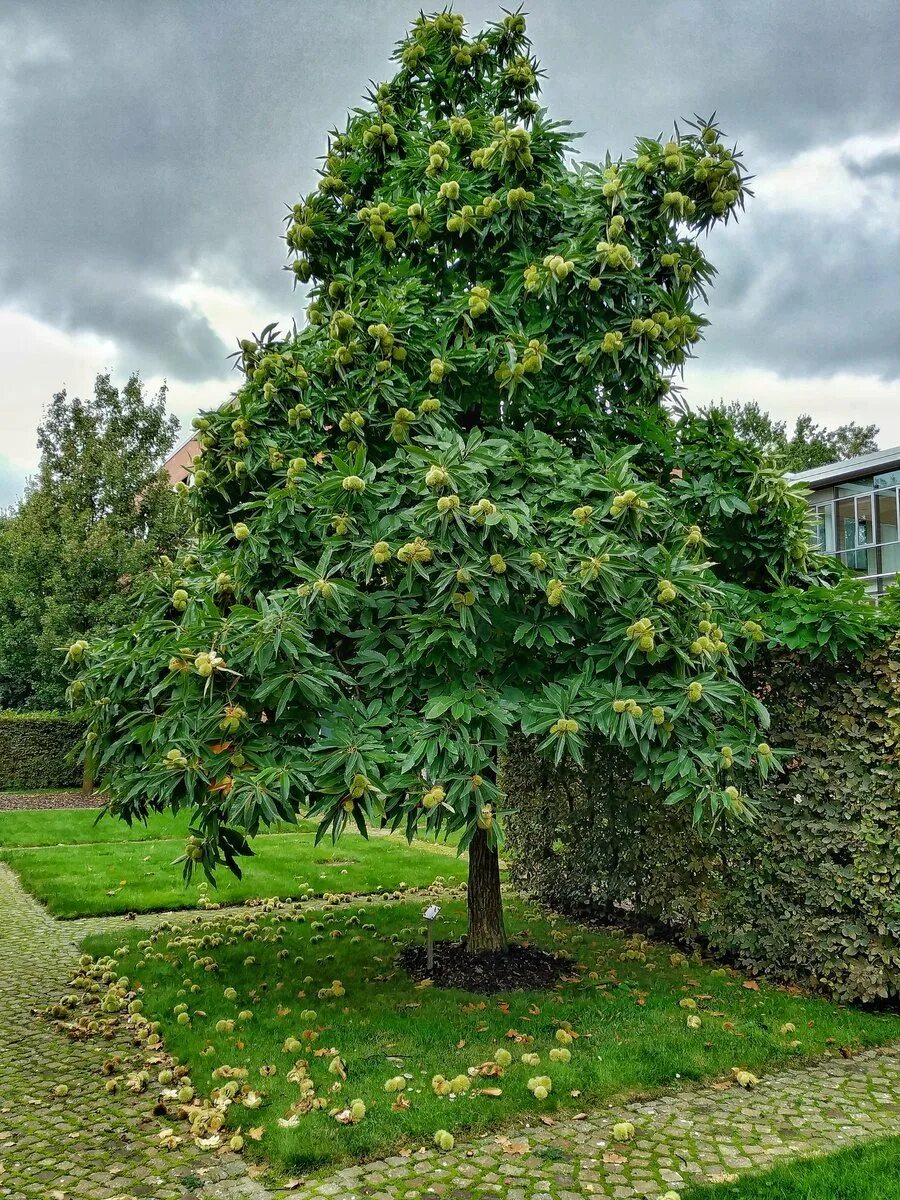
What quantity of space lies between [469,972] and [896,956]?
274 centimetres

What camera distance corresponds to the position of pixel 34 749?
19234mm

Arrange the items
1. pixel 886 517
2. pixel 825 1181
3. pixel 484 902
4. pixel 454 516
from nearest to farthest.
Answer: pixel 825 1181, pixel 454 516, pixel 484 902, pixel 886 517

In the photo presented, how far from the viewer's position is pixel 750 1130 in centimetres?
363

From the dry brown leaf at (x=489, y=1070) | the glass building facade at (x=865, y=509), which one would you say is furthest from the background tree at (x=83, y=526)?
the glass building facade at (x=865, y=509)

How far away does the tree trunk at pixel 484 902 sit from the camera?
6.04m

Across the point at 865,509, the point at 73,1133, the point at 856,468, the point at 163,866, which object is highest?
the point at 856,468

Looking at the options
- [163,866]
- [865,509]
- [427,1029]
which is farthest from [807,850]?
[865,509]

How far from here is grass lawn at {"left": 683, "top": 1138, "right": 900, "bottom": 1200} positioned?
3018 mm

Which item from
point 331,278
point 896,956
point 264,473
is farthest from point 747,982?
point 331,278

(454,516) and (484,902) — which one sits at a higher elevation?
(454,516)

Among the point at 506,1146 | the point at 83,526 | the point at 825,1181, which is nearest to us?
the point at 825,1181

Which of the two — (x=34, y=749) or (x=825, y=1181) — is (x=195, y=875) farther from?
(x=34, y=749)

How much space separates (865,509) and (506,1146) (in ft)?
87.1

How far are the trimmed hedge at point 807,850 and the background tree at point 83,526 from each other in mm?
13261
